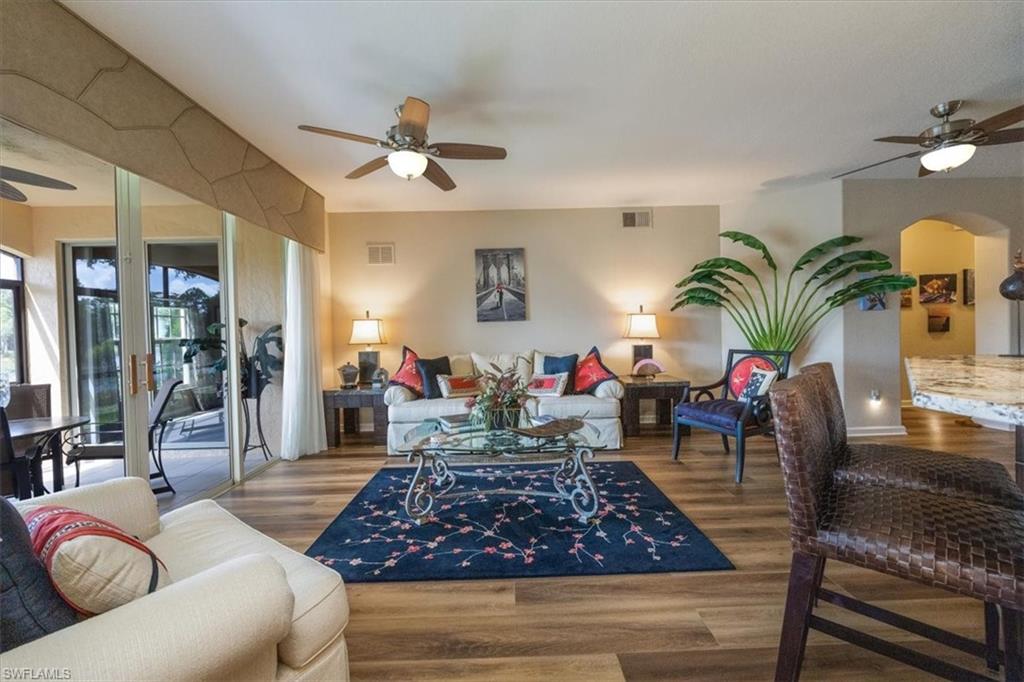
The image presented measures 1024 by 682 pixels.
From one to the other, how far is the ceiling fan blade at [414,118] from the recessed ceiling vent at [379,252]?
9.29ft

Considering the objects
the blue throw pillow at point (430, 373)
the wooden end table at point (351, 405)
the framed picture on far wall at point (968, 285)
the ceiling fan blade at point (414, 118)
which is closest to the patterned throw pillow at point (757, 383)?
the blue throw pillow at point (430, 373)

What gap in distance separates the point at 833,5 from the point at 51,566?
11.4ft

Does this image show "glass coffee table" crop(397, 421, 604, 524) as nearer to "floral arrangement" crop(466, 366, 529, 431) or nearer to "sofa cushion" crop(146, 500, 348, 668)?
"floral arrangement" crop(466, 366, 529, 431)

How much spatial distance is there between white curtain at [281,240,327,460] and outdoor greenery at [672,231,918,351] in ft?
13.4

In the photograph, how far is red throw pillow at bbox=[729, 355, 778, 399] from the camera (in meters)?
3.90

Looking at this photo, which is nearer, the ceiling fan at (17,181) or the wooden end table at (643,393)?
the ceiling fan at (17,181)

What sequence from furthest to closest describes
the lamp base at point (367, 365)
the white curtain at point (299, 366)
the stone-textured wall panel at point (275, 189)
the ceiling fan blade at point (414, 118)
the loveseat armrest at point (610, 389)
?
the lamp base at point (367, 365) → the loveseat armrest at point (610, 389) → the white curtain at point (299, 366) → the stone-textured wall panel at point (275, 189) → the ceiling fan blade at point (414, 118)

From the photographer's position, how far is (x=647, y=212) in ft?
17.0

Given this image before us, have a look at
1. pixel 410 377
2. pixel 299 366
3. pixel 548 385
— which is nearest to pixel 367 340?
pixel 410 377

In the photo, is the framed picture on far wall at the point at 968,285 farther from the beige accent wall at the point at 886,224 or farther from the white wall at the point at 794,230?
the white wall at the point at 794,230

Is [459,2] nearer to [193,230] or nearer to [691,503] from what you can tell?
[193,230]

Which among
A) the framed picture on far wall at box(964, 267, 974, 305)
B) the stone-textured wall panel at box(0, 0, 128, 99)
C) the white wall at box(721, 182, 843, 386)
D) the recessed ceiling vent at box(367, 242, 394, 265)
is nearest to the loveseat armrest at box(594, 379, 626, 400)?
the white wall at box(721, 182, 843, 386)

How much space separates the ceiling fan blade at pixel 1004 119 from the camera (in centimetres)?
235

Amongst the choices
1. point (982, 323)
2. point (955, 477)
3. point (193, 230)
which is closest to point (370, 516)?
point (193, 230)
